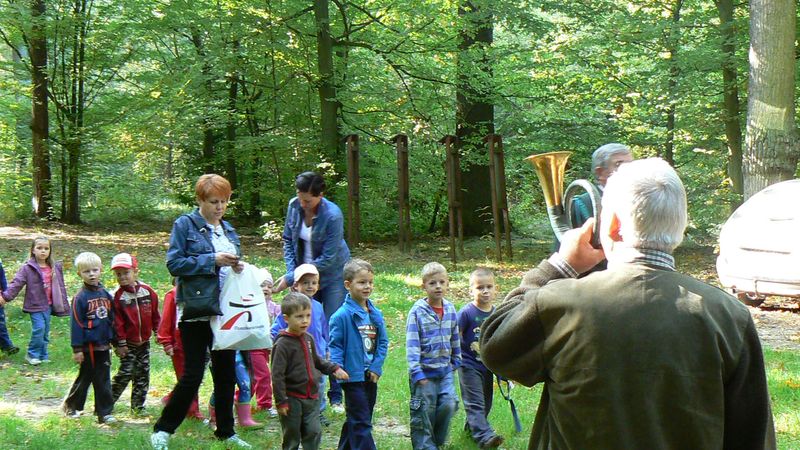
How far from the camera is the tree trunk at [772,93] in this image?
12.5 m

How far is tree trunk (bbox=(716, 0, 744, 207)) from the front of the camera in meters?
17.4

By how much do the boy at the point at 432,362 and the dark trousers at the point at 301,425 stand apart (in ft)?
2.38

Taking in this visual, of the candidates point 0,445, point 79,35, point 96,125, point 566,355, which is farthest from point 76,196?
point 566,355

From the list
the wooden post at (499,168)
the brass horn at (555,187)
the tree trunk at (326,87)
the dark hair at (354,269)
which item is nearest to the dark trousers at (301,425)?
the dark hair at (354,269)

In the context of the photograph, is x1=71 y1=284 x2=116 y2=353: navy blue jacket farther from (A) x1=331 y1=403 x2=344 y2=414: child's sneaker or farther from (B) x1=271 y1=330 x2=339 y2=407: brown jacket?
(B) x1=271 y1=330 x2=339 y2=407: brown jacket

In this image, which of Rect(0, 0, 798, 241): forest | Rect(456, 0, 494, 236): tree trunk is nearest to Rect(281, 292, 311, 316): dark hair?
Rect(0, 0, 798, 241): forest

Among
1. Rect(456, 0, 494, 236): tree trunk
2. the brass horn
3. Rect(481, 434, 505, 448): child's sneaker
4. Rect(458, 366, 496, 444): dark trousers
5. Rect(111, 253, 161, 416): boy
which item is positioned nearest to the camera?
the brass horn

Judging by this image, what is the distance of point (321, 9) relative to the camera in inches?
725

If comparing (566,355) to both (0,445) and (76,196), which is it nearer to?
(0,445)

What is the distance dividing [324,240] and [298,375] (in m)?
1.87

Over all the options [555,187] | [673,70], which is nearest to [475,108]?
[673,70]

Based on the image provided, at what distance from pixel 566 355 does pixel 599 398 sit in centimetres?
16

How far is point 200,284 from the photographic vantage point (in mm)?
5832

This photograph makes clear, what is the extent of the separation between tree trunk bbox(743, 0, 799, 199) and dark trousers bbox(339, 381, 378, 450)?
9480mm
